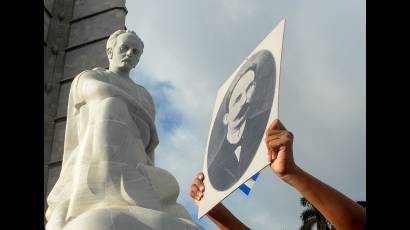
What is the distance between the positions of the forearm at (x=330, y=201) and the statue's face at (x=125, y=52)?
4281mm

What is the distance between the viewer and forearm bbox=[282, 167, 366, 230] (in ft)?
6.90

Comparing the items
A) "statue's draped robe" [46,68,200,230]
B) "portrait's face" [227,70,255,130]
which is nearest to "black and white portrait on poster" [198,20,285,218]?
"portrait's face" [227,70,255,130]

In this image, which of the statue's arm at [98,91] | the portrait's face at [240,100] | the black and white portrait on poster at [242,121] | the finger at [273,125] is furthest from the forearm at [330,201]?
the statue's arm at [98,91]

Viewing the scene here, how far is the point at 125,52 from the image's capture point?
6.23 metres

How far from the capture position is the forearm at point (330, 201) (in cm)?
210

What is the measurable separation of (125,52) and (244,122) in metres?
3.71

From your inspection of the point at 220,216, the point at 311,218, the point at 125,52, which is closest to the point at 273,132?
the point at 220,216

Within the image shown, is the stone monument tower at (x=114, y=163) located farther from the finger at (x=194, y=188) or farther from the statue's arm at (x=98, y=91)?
the finger at (x=194, y=188)

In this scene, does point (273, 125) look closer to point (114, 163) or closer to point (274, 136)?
point (274, 136)

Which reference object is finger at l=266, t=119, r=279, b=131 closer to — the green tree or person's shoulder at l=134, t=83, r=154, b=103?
person's shoulder at l=134, t=83, r=154, b=103

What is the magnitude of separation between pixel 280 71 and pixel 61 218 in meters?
2.78

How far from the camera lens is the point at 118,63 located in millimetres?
6227
